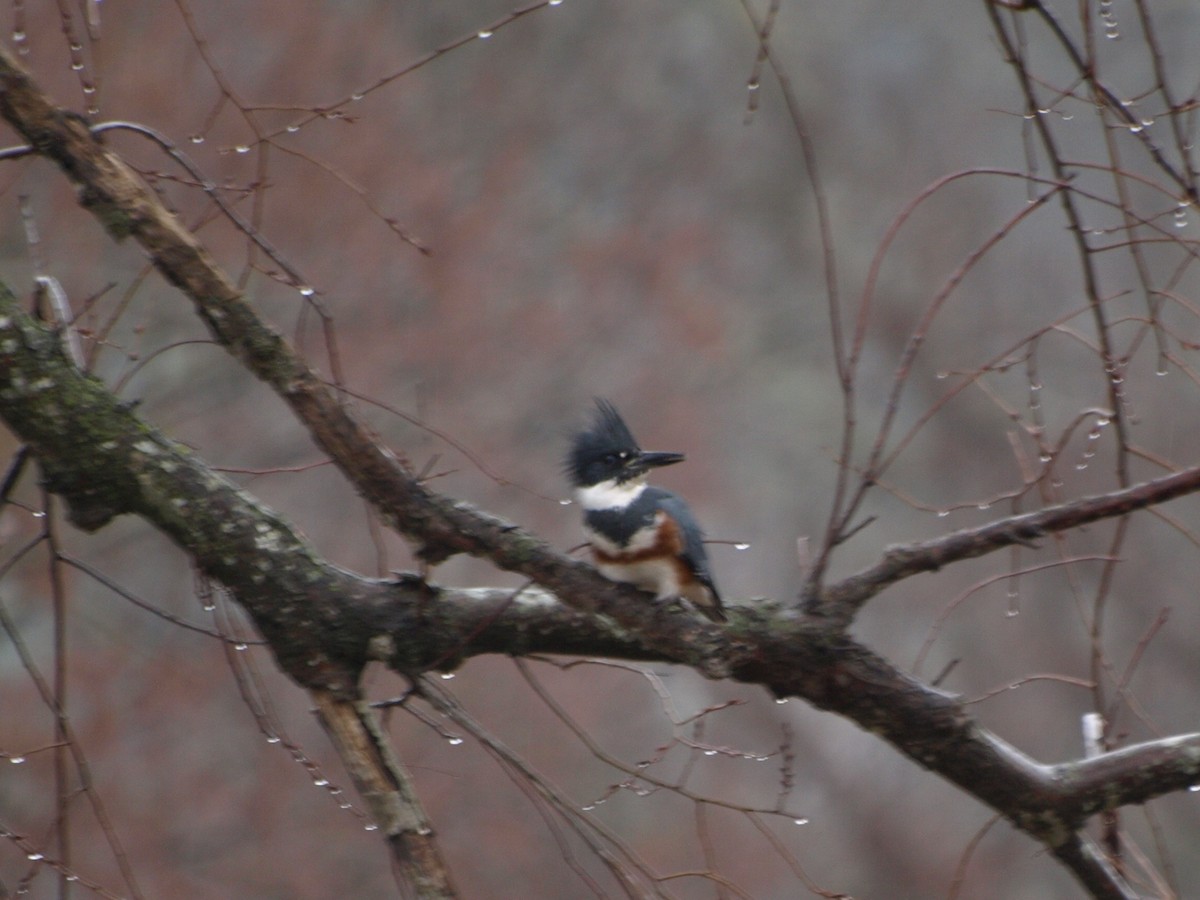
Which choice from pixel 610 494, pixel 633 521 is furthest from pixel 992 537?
pixel 610 494

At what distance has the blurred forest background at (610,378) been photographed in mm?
5246

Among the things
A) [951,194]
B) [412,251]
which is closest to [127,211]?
[412,251]

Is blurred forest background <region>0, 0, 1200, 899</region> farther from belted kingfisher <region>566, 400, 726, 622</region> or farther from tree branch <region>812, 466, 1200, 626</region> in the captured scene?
tree branch <region>812, 466, 1200, 626</region>

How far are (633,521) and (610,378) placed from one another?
522 centimetres

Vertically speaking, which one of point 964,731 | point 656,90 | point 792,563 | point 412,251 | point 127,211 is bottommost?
point 964,731

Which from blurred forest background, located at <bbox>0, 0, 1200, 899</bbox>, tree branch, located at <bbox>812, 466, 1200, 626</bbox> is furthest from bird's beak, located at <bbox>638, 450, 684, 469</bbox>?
blurred forest background, located at <bbox>0, 0, 1200, 899</bbox>

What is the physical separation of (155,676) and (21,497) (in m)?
0.89

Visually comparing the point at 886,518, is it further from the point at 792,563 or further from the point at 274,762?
the point at 274,762

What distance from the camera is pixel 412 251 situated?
6.63 meters

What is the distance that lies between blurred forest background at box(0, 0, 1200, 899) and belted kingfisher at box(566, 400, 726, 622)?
177 cm

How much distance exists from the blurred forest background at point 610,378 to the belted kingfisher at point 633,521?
1.77 metres

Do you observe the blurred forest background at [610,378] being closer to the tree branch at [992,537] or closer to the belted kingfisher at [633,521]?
the belted kingfisher at [633,521]

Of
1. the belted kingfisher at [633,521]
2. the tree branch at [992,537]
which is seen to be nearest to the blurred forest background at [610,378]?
the belted kingfisher at [633,521]

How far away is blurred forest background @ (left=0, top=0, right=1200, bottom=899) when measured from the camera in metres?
5.25
